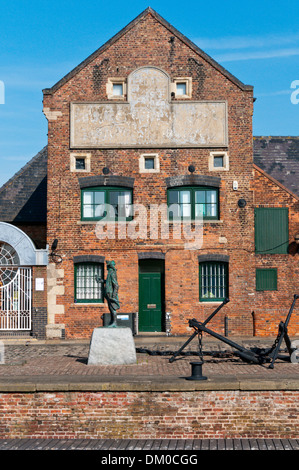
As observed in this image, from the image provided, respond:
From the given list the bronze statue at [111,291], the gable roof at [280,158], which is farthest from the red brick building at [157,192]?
the bronze statue at [111,291]

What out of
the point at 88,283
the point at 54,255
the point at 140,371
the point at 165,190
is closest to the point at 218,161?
the point at 165,190

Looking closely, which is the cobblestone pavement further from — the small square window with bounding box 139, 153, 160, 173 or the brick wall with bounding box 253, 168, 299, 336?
the small square window with bounding box 139, 153, 160, 173

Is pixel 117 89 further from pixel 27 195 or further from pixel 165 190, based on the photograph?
pixel 27 195

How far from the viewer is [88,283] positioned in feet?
71.1

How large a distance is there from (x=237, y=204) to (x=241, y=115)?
3.13 m

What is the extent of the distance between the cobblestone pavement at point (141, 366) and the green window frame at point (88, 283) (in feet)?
12.9

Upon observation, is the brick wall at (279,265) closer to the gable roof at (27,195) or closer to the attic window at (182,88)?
the attic window at (182,88)

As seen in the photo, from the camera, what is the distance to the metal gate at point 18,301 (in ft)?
69.1

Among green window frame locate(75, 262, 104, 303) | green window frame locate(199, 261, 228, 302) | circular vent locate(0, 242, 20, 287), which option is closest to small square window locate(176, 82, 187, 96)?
green window frame locate(199, 261, 228, 302)

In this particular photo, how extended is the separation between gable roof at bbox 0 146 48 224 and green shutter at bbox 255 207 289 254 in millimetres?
8121

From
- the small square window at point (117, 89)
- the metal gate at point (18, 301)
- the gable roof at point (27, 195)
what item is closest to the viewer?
the metal gate at point (18, 301)

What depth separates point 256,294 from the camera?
2173 centimetres

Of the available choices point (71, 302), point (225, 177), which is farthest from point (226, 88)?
point (71, 302)

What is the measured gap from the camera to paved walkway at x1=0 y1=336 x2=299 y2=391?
1148cm
